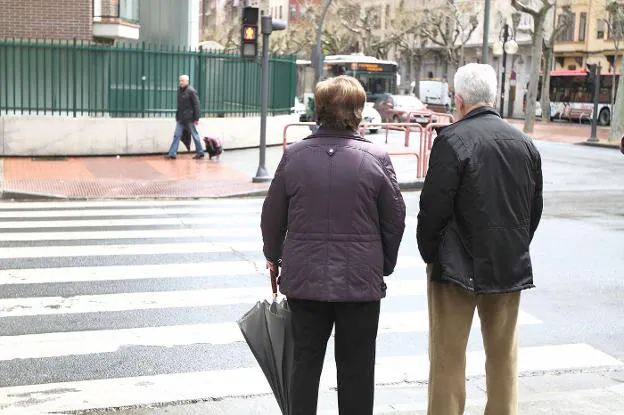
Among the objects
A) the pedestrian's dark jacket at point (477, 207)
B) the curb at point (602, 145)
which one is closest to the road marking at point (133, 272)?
the pedestrian's dark jacket at point (477, 207)

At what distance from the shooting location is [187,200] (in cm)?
1446

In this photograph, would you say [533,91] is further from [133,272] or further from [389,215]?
[389,215]

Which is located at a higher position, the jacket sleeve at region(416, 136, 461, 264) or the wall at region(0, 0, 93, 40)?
the wall at region(0, 0, 93, 40)

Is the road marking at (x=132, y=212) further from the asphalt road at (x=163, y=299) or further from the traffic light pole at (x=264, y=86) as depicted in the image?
the traffic light pole at (x=264, y=86)

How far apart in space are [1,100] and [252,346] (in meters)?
17.2

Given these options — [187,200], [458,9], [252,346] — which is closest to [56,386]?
[252,346]

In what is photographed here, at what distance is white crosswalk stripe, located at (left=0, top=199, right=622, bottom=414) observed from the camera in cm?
544

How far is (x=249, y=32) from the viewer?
1648cm

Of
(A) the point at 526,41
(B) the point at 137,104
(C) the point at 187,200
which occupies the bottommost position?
(C) the point at 187,200

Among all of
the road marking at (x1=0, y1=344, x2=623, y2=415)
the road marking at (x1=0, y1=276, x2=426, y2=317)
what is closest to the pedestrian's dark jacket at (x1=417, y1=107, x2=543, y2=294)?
the road marking at (x1=0, y1=344, x2=623, y2=415)

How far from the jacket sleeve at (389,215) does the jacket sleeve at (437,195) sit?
0.13 m

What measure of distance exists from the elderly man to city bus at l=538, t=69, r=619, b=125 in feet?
156

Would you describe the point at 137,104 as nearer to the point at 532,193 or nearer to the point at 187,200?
the point at 187,200

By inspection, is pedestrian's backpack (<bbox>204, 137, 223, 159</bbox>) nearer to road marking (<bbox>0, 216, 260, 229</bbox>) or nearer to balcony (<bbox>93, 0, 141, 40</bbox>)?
balcony (<bbox>93, 0, 141, 40</bbox>)
